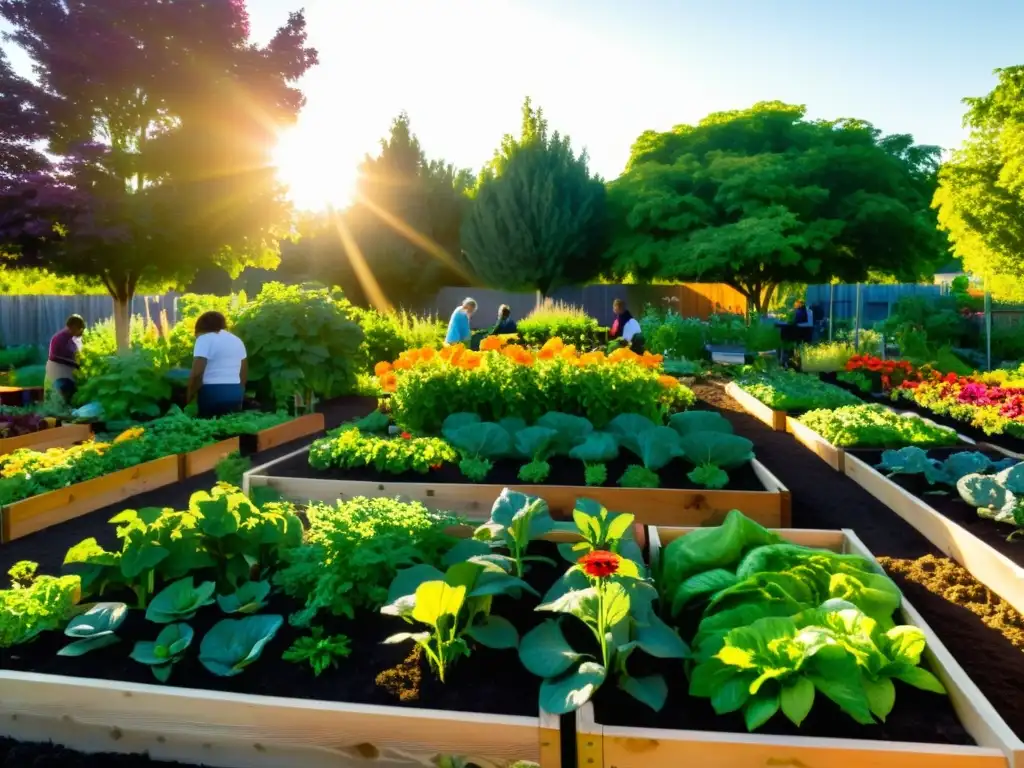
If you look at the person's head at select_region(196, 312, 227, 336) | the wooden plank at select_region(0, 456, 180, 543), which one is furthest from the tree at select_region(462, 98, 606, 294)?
the wooden plank at select_region(0, 456, 180, 543)

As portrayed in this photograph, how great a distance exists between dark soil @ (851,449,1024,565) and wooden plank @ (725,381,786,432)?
2362mm

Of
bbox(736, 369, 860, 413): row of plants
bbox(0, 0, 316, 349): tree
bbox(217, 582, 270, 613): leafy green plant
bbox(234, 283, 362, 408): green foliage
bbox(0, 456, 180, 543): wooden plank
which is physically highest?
bbox(0, 0, 316, 349): tree

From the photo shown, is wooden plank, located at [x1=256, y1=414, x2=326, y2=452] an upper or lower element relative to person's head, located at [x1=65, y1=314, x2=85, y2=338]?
lower

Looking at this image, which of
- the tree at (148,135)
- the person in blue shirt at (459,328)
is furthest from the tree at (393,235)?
the person in blue shirt at (459,328)

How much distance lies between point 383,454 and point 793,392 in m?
5.75

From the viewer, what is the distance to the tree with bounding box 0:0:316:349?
466 inches

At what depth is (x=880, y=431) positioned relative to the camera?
252 inches

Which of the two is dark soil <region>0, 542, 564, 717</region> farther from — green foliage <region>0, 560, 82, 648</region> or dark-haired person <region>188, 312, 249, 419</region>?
dark-haired person <region>188, 312, 249, 419</region>

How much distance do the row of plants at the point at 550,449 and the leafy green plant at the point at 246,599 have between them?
6.93 feet

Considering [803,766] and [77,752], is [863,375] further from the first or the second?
[77,752]

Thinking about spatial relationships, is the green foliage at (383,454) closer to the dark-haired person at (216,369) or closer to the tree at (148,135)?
the dark-haired person at (216,369)

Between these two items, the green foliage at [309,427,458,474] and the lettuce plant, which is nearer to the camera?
the lettuce plant

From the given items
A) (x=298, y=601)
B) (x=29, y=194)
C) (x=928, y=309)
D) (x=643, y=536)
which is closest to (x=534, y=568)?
(x=643, y=536)

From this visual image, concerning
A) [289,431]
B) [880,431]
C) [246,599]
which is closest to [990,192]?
[880,431]
